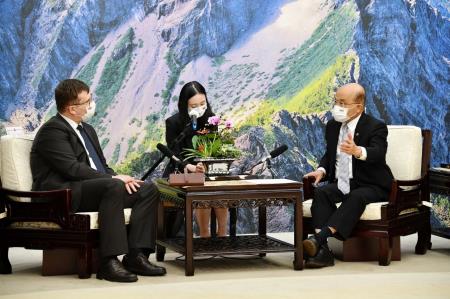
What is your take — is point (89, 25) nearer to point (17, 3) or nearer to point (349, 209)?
point (17, 3)

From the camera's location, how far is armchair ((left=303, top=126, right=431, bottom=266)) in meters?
7.07

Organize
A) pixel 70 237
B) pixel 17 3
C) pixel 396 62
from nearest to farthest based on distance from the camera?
pixel 70 237 → pixel 17 3 → pixel 396 62

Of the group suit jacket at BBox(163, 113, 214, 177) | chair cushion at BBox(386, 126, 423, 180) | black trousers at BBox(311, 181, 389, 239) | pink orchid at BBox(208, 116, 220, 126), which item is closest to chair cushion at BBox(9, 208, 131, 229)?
pink orchid at BBox(208, 116, 220, 126)

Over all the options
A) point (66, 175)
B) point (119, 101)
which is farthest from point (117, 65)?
point (66, 175)

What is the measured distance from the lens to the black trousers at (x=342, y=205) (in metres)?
7.05

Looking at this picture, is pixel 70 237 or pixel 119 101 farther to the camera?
pixel 119 101

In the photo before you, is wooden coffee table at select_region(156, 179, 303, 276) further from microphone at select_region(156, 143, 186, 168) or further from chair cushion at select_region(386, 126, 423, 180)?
chair cushion at select_region(386, 126, 423, 180)

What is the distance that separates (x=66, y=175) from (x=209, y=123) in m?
1.06

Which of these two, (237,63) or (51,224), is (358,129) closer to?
(51,224)

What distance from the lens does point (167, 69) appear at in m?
9.41

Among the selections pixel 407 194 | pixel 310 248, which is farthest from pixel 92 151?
pixel 407 194

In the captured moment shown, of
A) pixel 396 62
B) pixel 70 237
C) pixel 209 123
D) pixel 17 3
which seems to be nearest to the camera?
pixel 70 237

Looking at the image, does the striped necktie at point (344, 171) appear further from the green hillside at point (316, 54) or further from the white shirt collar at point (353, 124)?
the green hillside at point (316, 54)

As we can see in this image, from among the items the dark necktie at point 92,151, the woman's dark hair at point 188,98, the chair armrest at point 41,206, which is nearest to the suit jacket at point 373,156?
the woman's dark hair at point 188,98
